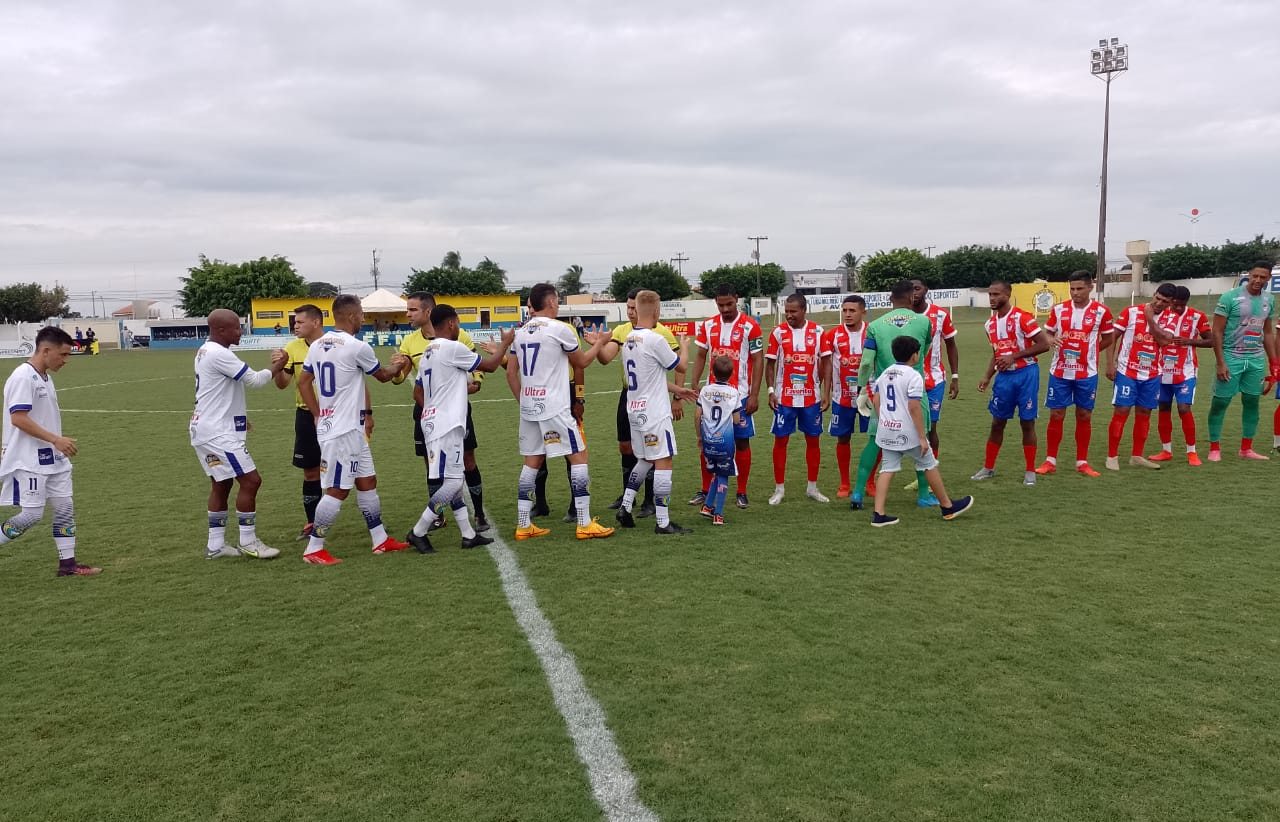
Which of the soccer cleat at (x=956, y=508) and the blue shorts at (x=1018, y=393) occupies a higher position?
the blue shorts at (x=1018, y=393)

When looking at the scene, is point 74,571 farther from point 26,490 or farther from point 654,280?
point 654,280

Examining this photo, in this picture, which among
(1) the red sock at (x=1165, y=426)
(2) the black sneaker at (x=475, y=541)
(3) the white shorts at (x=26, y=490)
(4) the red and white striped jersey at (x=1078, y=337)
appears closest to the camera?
(3) the white shorts at (x=26, y=490)

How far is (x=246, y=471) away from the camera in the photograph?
264 inches

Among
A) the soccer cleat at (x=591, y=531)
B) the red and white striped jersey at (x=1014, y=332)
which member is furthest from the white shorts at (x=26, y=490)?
the red and white striped jersey at (x=1014, y=332)

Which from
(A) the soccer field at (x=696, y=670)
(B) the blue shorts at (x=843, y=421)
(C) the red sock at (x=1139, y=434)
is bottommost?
(A) the soccer field at (x=696, y=670)

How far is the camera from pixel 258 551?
270 inches

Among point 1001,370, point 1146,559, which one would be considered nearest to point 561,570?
point 1146,559

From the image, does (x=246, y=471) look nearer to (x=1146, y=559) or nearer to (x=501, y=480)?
(x=501, y=480)

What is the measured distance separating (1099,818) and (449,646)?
130 inches

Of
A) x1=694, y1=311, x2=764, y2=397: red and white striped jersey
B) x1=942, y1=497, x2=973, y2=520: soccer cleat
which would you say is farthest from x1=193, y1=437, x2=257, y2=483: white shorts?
x1=942, y1=497, x2=973, y2=520: soccer cleat

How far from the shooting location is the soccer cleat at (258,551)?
269 inches

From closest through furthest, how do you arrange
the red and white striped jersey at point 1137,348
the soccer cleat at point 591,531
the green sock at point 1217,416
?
1. the soccer cleat at point 591,531
2. the red and white striped jersey at point 1137,348
3. the green sock at point 1217,416

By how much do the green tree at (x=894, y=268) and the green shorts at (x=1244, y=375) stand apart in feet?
241

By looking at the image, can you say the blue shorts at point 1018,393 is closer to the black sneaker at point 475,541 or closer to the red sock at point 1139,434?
the red sock at point 1139,434
